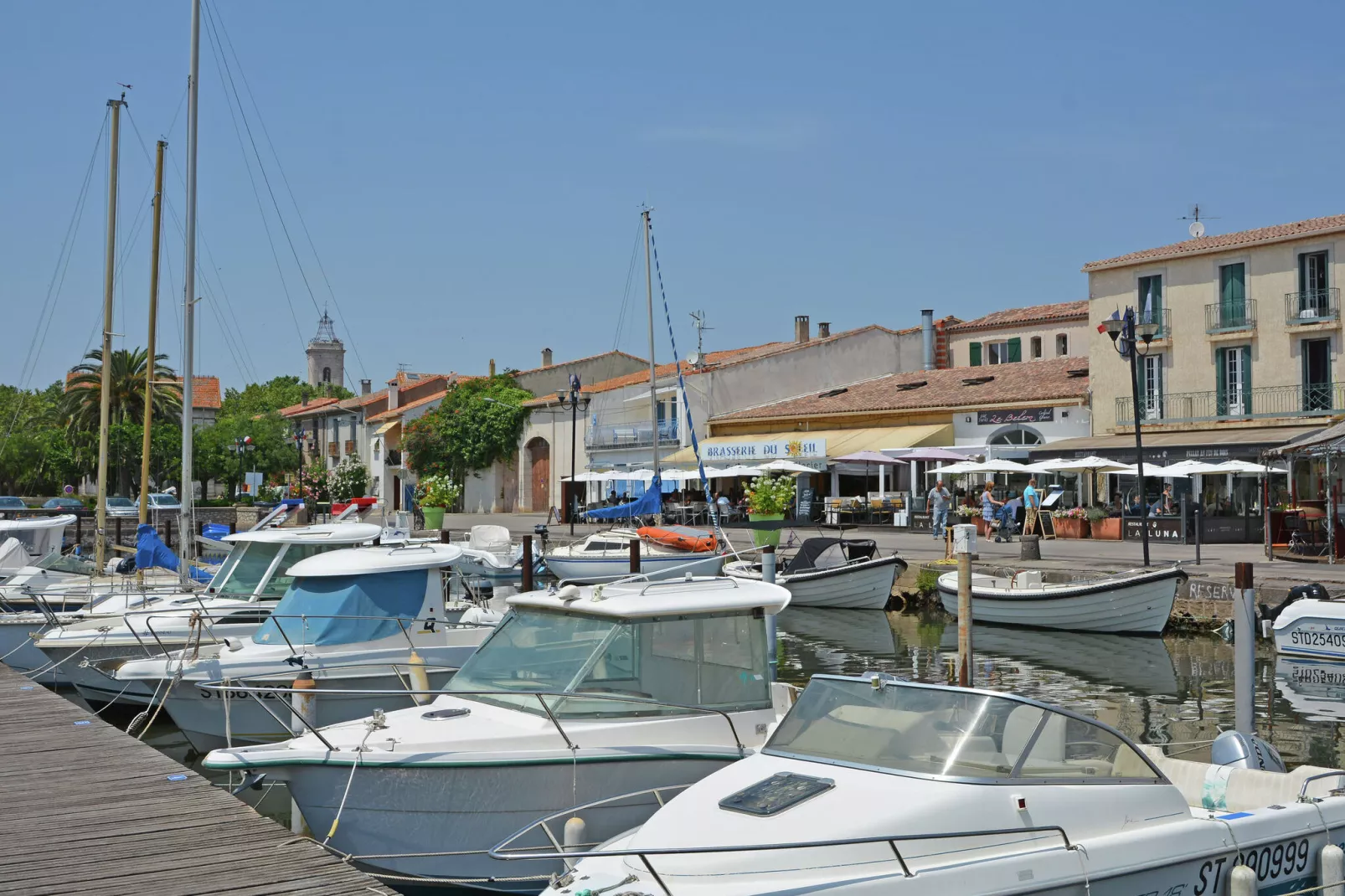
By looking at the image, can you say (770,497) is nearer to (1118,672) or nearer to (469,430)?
(1118,672)

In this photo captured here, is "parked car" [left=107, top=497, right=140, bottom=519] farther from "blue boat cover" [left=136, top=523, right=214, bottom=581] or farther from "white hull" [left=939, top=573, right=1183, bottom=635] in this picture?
"white hull" [left=939, top=573, right=1183, bottom=635]

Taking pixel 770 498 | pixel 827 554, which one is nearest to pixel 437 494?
pixel 770 498

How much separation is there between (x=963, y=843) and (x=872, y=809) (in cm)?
50

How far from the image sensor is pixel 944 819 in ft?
22.0

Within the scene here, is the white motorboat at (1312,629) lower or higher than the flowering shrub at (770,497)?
lower

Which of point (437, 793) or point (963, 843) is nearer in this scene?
point (963, 843)

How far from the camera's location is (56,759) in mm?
10289

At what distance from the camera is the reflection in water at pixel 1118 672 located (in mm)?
15398

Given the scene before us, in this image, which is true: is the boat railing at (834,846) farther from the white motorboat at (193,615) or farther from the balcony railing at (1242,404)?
the balcony railing at (1242,404)

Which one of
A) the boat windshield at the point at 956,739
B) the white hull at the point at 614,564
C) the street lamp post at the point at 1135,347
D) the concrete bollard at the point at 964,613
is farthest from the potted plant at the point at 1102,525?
the boat windshield at the point at 956,739

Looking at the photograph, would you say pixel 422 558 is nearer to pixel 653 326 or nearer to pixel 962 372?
pixel 653 326

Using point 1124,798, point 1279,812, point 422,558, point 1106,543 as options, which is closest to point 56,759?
point 422,558

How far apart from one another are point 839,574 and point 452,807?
1865 cm

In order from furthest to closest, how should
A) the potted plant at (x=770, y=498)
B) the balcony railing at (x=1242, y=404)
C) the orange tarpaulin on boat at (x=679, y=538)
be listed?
1. the balcony railing at (x=1242, y=404)
2. the potted plant at (x=770, y=498)
3. the orange tarpaulin on boat at (x=679, y=538)
